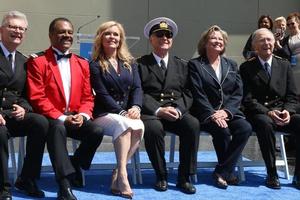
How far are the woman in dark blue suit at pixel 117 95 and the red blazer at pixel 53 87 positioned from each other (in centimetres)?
14

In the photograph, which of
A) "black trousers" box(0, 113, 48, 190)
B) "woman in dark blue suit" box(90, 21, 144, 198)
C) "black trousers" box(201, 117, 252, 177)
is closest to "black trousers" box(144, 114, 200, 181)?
"woman in dark blue suit" box(90, 21, 144, 198)

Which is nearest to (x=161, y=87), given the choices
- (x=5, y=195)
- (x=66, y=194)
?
(x=66, y=194)

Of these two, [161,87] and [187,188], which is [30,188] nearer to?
[187,188]

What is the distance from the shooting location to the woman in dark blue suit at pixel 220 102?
17.8 feet

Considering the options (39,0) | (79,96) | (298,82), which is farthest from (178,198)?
(39,0)

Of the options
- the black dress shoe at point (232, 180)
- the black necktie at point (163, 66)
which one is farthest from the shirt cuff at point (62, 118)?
the black dress shoe at point (232, 180)

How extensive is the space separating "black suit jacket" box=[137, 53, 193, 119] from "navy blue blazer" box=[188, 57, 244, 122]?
4.3 inches

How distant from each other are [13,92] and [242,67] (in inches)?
102

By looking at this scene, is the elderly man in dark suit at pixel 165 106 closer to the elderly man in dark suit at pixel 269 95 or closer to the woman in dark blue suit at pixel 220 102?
the woman in dark blue suit at pixel 220 102

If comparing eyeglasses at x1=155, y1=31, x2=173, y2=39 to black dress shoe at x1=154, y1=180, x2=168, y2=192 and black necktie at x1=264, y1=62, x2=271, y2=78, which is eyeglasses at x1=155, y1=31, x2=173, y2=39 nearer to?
black necktie at x1=264, y1=62, x2=271, y2=78

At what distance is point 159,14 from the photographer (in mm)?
10398

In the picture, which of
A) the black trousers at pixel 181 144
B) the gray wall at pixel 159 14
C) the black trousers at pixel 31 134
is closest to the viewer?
the black trousers at pixel 31 134

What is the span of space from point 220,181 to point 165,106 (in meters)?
0.95

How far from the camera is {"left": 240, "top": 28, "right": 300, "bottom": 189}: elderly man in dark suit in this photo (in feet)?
18.3
